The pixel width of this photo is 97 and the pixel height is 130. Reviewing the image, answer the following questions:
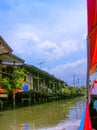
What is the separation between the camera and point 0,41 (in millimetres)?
24875

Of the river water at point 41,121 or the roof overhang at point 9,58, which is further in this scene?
the roof overhang at point 9,58

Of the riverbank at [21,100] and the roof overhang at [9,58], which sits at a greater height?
the roof overhang at [9,58]

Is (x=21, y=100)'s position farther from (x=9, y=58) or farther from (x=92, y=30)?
(x=92, y=30)

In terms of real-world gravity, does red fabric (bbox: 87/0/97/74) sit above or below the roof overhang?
below

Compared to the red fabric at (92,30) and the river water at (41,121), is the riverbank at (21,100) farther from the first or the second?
the red fabric at (92,30)

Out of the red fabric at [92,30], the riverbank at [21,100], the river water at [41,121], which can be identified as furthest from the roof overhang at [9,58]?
the red fabric at [92,30]

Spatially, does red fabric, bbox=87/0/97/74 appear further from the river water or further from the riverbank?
the riverbank

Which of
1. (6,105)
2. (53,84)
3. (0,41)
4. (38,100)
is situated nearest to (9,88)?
(6,105)

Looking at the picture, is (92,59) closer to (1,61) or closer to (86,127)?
(86,127)

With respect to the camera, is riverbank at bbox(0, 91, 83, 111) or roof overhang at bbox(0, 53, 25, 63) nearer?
riverbank at bbox(0, 91, 83, 111)

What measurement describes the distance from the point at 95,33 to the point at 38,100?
3159cm

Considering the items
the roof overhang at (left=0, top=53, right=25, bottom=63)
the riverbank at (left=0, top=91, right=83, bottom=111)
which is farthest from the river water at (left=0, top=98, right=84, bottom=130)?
the roof overhang at (left=0, top=53, right=25, bottom=63)

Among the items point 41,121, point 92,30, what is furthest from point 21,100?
point 92,30

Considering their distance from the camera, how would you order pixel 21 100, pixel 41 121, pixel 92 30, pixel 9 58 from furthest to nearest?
pixel 21 100 < pixel 9 58 < pixel 41 121 < pixel 92 30
